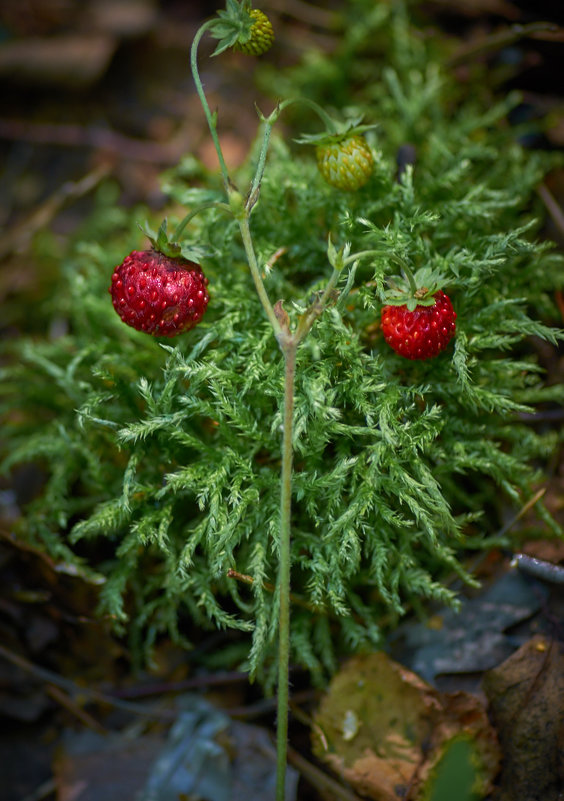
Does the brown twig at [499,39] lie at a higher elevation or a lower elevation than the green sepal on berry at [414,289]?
higher

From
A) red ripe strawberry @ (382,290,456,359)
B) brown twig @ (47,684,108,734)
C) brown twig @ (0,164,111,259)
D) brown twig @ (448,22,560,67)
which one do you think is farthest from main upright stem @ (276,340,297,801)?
brown twig @ (0,164,111,259)

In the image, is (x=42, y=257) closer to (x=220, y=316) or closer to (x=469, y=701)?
(x=220, y=316)

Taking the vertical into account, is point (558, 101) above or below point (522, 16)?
below

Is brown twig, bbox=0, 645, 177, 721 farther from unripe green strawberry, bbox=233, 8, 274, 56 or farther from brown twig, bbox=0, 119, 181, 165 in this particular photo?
brown twig, bbox=0, 119, 181, 165

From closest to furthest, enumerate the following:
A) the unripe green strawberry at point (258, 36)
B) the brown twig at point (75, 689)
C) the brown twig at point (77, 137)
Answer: the unripe green strawberry at point (258, 36)
the brown twig at point (75, 689)
the brown twig at point (77, 137)

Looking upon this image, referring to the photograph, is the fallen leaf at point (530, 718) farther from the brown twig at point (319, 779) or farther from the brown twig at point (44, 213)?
the brown twig at point (44, 213)

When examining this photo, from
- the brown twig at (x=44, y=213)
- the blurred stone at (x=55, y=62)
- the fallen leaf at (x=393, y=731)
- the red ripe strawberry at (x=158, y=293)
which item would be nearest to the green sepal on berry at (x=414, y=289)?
the red ripe strawberry at (x=158, y=293)

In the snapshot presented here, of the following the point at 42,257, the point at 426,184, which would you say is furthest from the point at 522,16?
the point at 42,257
